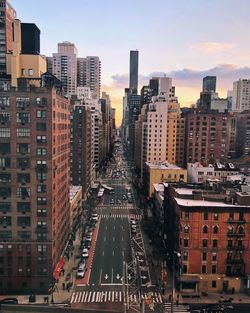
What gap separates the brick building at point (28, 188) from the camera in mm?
64500

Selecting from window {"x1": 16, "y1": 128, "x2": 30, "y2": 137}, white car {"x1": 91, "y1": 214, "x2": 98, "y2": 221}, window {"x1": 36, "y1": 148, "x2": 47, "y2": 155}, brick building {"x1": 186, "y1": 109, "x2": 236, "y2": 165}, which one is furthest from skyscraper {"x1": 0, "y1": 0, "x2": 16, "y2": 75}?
brick building {"x1": 186, "y1": 109, "x2": 236, "y2": 165}

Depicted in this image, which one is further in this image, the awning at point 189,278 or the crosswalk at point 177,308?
the awning at point 189,278

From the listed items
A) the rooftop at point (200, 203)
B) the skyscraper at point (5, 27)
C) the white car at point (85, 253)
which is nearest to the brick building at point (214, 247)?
the rooftop at point (200, 203)

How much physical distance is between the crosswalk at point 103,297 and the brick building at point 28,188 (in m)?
6.91

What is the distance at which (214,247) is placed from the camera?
69250 mm

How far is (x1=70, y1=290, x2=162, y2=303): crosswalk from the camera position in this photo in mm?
65438

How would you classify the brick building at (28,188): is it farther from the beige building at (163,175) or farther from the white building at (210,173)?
the white building at (210,173)

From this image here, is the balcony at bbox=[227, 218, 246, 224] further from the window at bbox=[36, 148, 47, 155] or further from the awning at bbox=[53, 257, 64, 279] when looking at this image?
the window at bbox=[36, 148, 47, 155]

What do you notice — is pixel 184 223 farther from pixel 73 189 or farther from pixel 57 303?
pixel 73 189

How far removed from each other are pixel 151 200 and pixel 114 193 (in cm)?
3708

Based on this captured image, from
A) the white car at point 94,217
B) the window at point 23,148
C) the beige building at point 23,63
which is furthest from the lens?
the white car at point 94,217

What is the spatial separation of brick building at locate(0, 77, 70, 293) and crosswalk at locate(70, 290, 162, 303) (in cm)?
691

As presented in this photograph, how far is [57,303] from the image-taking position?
211 feet

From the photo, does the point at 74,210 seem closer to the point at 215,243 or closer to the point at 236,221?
the point at 215,243
